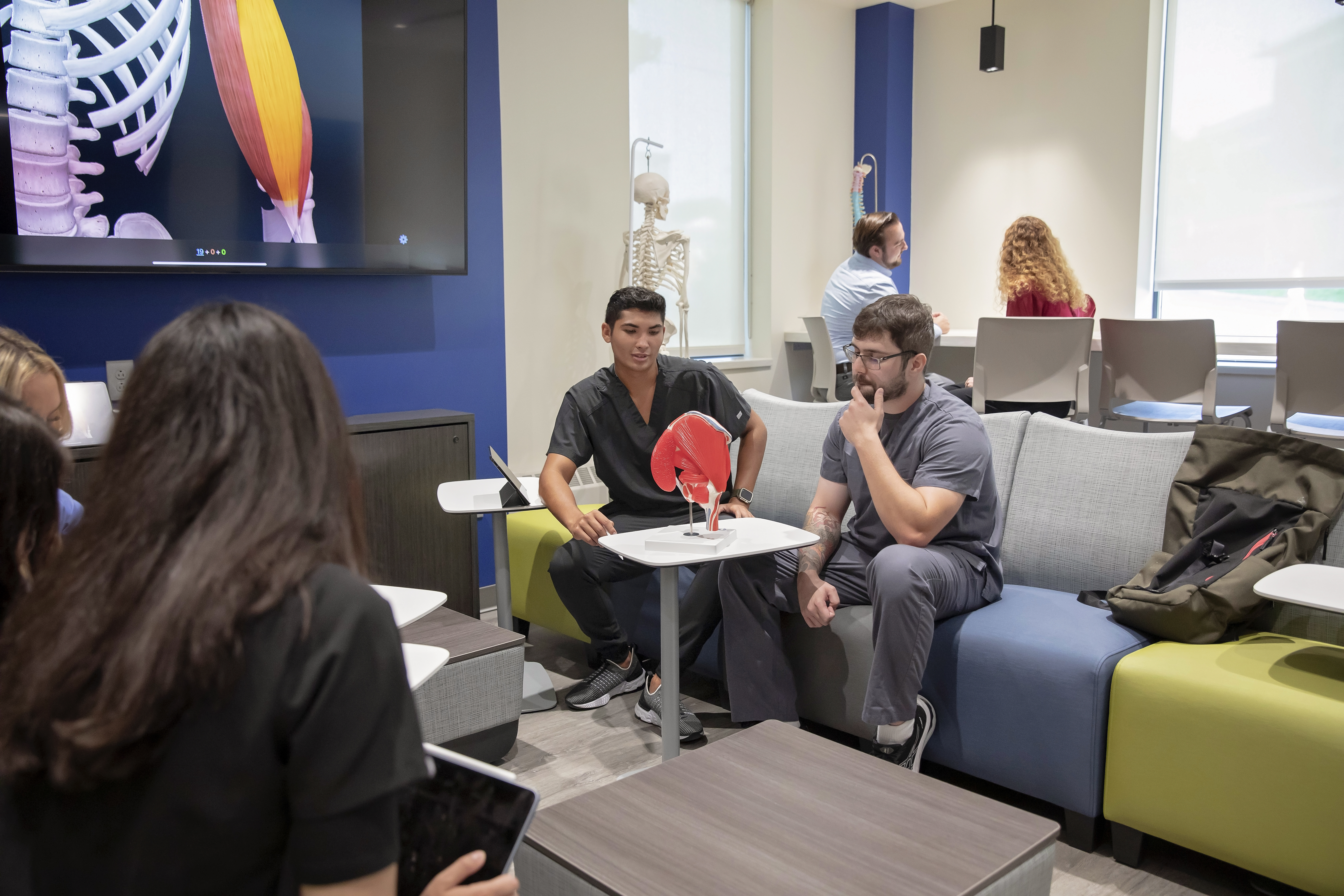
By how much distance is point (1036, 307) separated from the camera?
182 inches

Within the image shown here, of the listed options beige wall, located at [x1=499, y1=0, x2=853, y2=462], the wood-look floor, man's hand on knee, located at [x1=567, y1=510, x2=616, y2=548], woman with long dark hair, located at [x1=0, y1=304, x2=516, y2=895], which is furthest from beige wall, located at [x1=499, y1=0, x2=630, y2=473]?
woman with long dark hair, located at [x1=0, y1=304, x2=516, y2=895]

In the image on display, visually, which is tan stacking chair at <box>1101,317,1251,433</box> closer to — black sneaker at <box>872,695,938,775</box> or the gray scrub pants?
the gray scrub pants

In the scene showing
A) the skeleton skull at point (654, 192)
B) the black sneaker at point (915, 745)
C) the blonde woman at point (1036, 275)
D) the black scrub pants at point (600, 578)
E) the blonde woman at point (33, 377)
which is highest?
the skeleton skull at point (654, 192)

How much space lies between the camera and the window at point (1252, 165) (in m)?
5.02

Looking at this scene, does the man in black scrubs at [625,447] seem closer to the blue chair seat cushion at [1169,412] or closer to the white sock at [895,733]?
the white sock at [895,733]

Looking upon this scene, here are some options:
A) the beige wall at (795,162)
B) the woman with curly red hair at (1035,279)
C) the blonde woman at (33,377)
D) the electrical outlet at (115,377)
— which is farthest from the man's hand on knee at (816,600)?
the beige wall at (795,162)

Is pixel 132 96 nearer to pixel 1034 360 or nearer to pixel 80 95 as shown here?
pixel 80 95

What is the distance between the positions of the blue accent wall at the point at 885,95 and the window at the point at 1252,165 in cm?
155

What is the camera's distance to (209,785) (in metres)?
0.68

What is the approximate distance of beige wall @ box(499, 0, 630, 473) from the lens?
4.10 metres

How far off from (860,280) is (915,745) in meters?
2.67

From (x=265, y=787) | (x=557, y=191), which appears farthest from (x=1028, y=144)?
(x=265, y=787)

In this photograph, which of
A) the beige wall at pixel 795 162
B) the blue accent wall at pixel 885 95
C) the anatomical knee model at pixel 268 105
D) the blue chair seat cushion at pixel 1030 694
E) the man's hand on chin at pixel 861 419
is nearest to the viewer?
the blue chair seat cushion at pixel 1030 694

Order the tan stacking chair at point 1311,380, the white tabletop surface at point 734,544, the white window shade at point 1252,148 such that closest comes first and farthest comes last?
the white tabletop surface at point 734,544 < the tan stacking chair at point 1311,380 < the white window shade at point 1252,148
